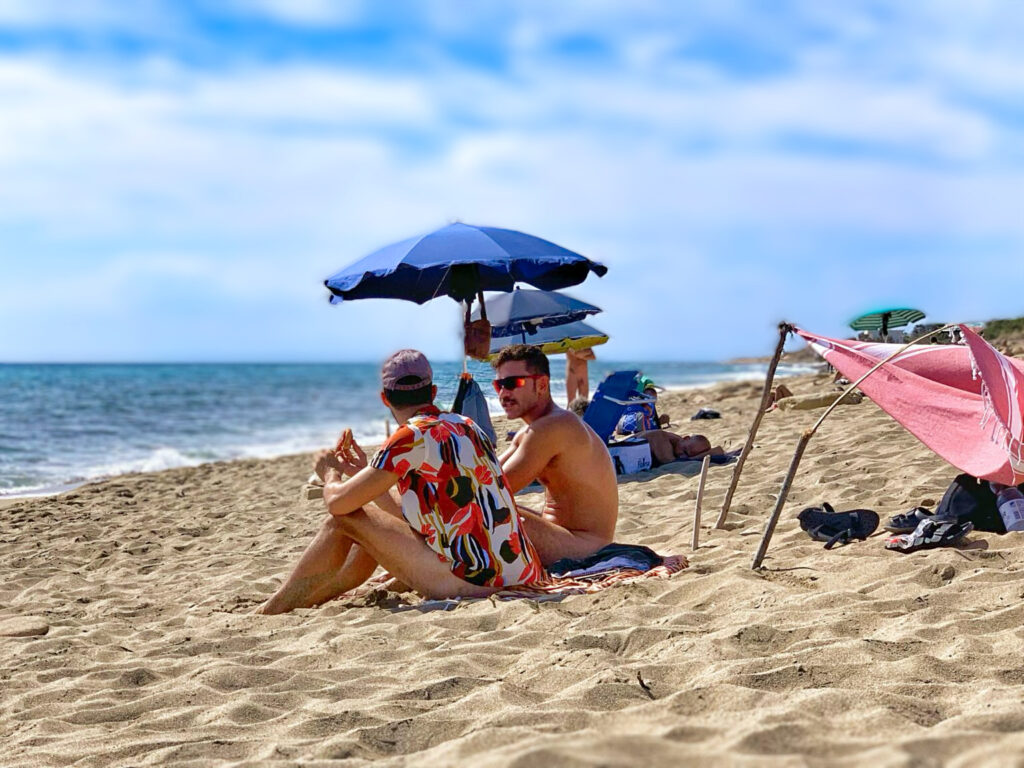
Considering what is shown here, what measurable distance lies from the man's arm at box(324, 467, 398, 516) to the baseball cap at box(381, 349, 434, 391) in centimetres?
34

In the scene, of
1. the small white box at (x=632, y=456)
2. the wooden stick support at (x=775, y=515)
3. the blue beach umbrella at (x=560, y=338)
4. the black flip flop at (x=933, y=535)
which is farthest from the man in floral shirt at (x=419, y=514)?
→ the blue beach umbrella at (x=560, y=338)

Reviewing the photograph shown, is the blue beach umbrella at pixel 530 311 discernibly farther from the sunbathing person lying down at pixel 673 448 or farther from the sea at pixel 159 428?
the sunbathing person lying down at pixel 673 448

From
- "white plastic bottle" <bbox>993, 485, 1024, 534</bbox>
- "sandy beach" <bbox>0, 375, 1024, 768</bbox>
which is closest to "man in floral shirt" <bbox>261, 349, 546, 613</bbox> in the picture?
"sandy beach" <bbox>0, 375, 1024, 768</bbox>

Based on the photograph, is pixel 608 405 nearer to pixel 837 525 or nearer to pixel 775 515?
pixel 837 525

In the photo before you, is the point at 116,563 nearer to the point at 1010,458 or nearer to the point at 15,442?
the point at 1010,458

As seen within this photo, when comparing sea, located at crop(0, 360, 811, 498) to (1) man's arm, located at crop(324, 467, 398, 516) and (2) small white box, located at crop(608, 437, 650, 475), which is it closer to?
(2) small white box, located at crop(608, 437, 650, 475)

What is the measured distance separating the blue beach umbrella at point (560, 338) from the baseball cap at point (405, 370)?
3751 mm

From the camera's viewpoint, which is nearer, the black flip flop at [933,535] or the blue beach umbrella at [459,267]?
the black flip flop at [933,535]

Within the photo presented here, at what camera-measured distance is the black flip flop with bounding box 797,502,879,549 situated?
4.33m

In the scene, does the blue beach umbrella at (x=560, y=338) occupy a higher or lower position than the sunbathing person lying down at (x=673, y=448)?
higher

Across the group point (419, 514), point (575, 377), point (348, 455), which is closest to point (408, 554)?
point (419, 514)

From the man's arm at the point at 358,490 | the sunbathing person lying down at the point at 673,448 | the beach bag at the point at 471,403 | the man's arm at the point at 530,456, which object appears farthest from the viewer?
the sunbathing person lying down at the point at 673,448

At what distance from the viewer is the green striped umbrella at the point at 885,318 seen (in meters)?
8.39

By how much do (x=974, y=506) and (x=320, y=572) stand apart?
282 cm
